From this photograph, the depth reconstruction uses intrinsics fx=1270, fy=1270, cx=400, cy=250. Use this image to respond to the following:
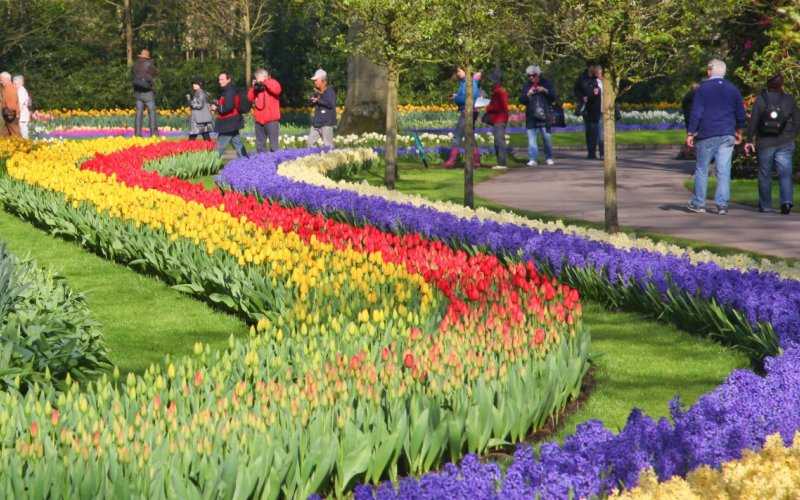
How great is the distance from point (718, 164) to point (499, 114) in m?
7.04

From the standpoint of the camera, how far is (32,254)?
483 inches

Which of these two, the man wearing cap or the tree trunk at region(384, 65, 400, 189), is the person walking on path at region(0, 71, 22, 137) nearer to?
the man wearing cap

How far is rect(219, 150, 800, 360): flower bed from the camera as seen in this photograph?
766 centimetres

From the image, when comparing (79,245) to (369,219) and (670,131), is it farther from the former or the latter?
(670,131)

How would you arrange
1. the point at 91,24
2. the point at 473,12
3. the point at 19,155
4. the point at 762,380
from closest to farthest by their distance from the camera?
the point at 762,380, the point at 473,12, the point at 19,155, the point at 91,24

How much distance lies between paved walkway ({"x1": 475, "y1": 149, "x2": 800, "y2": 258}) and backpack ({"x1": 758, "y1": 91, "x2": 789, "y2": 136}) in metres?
0.98

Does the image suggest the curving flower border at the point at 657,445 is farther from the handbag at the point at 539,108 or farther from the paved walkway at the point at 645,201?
the handbag at the point at 539,108

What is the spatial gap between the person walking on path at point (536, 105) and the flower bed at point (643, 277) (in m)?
9.27

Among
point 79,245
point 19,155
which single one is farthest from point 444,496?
point 19,155

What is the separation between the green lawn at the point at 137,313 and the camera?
8.33m

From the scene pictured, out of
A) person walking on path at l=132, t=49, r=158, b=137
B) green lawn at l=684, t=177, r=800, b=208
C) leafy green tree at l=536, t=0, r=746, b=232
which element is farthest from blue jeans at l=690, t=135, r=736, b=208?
person walking on path at l=132, t=49, r=158, b=137

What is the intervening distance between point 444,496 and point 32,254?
9.04 metres

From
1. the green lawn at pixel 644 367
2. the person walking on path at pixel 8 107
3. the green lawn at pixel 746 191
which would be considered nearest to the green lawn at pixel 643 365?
the green lawn at pixel 644 367

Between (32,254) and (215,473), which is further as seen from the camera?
(32,254)
